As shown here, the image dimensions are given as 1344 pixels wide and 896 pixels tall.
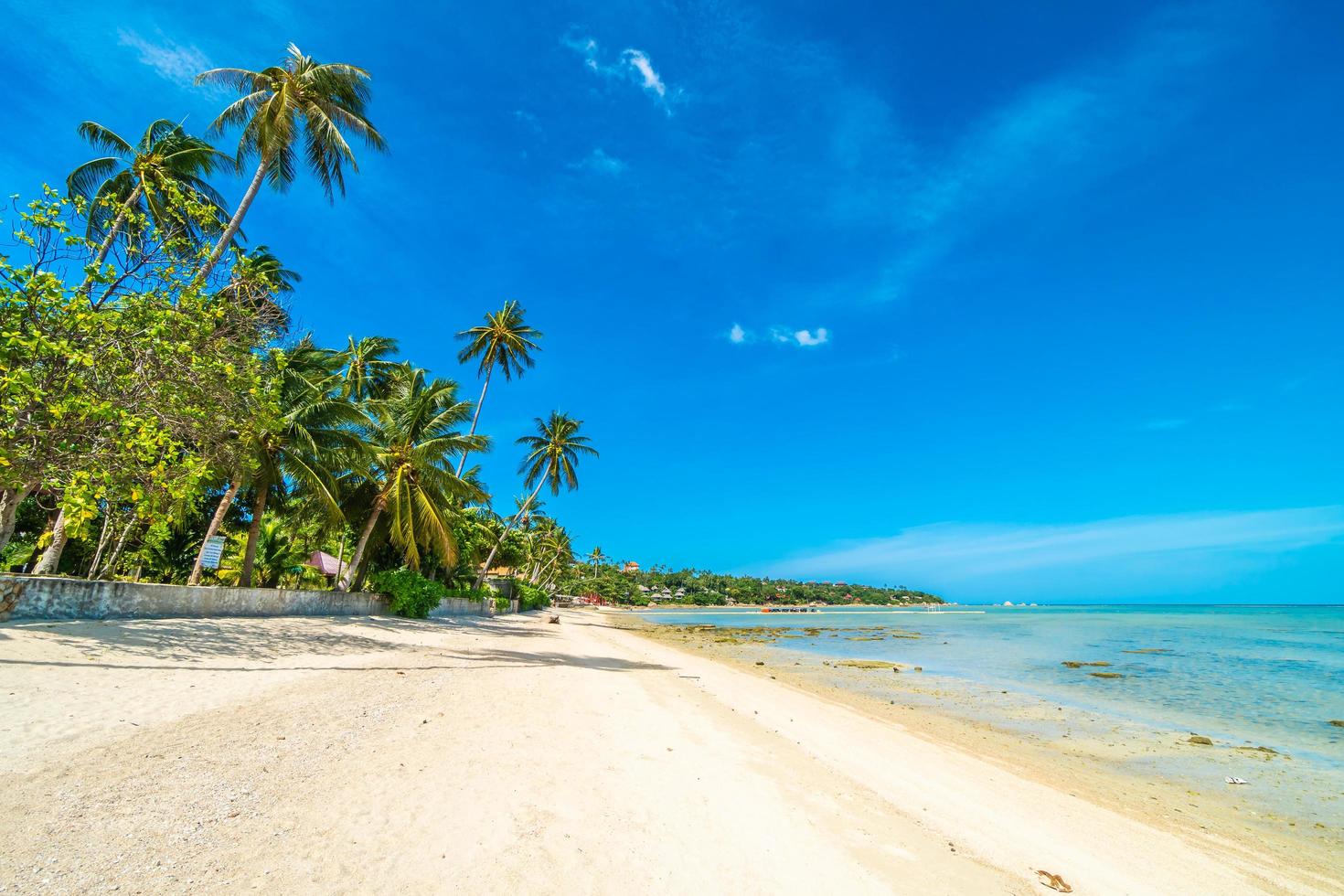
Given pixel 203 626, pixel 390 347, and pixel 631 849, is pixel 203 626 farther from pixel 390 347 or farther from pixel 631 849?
pixel 390 347

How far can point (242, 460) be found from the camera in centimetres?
1141

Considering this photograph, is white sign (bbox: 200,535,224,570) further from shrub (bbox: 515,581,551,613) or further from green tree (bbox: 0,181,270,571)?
shrub (bbox: 515,581,551,613)

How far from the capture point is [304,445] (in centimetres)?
1698

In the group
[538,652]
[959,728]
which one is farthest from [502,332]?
[959,728]

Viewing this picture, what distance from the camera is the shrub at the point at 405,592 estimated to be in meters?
21.6

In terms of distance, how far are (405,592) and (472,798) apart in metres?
19.4

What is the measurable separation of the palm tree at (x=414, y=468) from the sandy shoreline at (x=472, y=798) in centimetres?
1121

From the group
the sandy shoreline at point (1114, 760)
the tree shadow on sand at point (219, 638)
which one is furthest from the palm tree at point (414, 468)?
the sandy shoreline at point (1114, 760)

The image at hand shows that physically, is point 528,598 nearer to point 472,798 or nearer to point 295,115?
point 295,115

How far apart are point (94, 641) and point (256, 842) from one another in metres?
8.11

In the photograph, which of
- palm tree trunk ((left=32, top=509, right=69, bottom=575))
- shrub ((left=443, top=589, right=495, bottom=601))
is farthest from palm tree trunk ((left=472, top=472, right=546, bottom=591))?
palm tree trunk ((left=32, top=509, right=69, bottom=575))

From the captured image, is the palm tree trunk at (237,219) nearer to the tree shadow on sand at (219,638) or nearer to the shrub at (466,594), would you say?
the tree shadow on sand at (219,638)

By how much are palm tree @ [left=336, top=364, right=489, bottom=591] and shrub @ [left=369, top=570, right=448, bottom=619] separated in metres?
0.89

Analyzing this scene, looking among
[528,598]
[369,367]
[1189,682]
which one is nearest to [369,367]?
[369,367]
